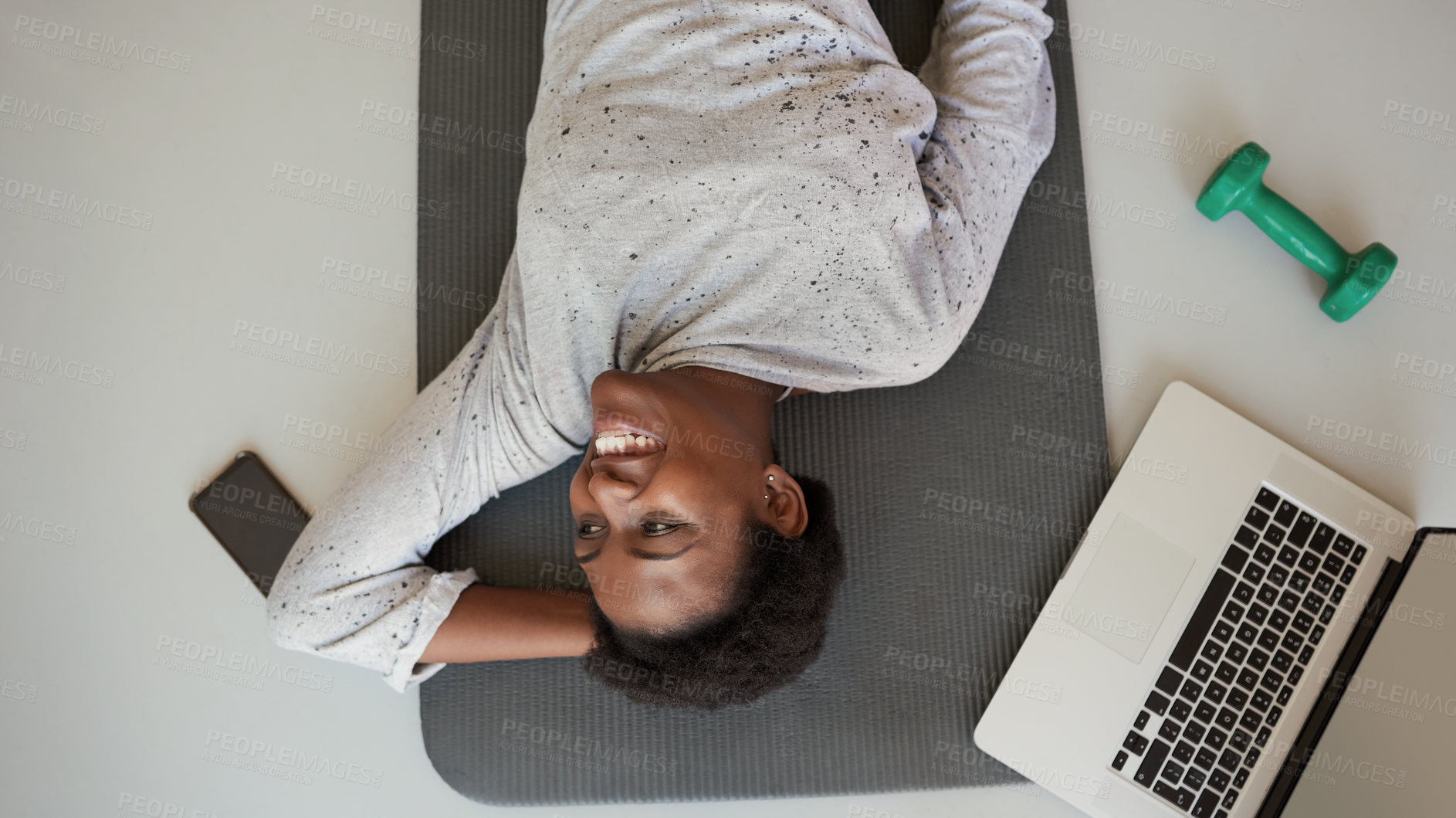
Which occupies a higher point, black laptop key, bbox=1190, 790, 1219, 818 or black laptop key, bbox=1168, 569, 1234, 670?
black laptop key, bbox=1168, 569, 1234, 670

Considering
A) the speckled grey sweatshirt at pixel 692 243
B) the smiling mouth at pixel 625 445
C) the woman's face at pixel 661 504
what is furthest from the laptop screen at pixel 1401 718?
the smiling mouth at pixel 625 445

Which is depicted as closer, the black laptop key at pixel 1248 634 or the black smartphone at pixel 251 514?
the black laptop key at pixel 1248 634

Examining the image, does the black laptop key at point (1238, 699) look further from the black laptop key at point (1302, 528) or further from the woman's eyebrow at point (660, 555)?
the woman's eyebrow at point (660, 555)

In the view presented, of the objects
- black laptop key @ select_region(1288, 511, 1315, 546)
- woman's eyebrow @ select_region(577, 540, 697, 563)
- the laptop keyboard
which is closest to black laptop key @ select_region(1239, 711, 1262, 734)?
the laptop keyboard

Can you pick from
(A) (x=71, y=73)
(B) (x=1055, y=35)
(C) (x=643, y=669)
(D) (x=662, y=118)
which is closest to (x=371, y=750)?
(C) (x=643, y=669)

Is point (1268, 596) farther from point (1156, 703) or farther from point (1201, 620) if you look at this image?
point (1156, 703)

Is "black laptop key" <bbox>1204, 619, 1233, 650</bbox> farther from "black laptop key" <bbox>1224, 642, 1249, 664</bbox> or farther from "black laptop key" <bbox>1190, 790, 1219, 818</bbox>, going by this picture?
"black laptop key" <bbox>1190, 790, 1219, 818</bbox>

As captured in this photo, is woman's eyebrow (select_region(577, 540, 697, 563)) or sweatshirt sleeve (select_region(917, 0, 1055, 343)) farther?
sweatshirt sleeve (select_region(917, 0, 1055, 343))

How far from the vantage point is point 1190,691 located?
1100 mm

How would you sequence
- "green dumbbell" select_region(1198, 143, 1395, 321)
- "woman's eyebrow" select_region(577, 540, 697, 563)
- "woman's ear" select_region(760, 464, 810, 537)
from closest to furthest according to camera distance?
"woman's eyebrow" select_region(577, 540, 697, 563), "woman's ear" select_region(760, 464, 810, 537), "green dumbbell" select_region(1198, 143, 1395, 321)

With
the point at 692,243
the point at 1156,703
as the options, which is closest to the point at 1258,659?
the point at 1156,703

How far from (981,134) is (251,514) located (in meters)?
1.09

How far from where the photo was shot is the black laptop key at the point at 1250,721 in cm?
108

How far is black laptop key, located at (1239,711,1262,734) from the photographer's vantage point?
3.56ft
